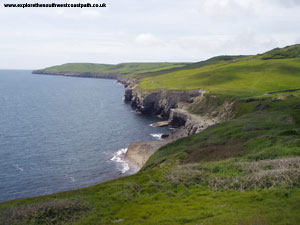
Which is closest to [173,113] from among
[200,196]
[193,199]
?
[200,196]

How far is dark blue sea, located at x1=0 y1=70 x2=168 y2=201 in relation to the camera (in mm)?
62094

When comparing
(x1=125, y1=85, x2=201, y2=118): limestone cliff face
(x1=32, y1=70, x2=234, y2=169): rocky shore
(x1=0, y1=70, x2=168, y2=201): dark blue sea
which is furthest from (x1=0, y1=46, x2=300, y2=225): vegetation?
(x1=125, y1=85, x2=201, y2=118): limestone cliff face

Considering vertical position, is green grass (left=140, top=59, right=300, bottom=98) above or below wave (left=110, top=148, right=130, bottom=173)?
above

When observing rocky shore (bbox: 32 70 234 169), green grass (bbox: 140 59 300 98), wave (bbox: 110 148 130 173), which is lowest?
wave (bbox: 110 148 130 173)

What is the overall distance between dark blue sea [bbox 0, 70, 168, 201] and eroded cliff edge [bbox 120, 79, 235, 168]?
5532 mm

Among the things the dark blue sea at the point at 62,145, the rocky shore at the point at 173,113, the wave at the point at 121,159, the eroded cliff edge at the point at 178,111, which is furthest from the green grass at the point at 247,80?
the wave at the point at 121,159

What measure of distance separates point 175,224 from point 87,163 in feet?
179

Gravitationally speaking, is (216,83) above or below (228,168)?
above

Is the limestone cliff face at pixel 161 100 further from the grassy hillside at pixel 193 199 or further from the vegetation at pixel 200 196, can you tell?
the grassy hillside at pixel 193 199

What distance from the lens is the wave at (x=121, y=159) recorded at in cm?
6938

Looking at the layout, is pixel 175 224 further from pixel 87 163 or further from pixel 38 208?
pixel 87 163

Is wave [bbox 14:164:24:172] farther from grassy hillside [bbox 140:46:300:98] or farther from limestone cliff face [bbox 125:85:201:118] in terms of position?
grassy hillside [bbox 140:46:300:98]

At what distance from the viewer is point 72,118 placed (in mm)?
123250

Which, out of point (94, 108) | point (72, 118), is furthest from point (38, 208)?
point (94, 108)
